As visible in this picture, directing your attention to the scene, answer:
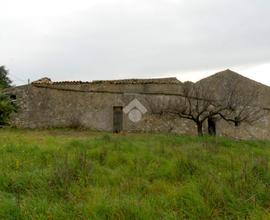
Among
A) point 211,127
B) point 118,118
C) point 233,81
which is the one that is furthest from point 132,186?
point 233,81

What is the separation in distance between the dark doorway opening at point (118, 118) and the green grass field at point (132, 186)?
783cm

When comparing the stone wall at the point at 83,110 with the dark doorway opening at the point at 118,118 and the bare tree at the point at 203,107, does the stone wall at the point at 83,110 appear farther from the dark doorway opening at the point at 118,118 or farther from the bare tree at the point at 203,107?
the bare tree at the point at 203,107

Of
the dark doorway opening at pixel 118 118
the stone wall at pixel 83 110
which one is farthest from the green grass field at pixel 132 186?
the dark doorway opening at pixel 118 118

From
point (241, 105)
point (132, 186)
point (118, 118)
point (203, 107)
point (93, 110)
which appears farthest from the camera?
point (118, 118)

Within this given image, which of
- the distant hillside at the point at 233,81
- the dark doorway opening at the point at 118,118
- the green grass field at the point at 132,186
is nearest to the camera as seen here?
the green grass field at the point at 132,186

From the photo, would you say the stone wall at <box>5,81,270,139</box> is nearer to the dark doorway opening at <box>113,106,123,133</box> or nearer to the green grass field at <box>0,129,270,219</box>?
the dark doorway opening at <box>113,106,123,133</box>

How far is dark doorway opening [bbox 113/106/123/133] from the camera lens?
16125mm

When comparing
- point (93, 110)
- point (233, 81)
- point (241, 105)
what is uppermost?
point (233, 81)

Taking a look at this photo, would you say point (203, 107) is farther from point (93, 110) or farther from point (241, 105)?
point (93, 110)

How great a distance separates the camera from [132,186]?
5656 mm

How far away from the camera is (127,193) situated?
5.36 m

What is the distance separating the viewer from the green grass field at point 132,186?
4.50 meters

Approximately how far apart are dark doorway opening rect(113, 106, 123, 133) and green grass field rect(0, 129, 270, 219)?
7.83 meters

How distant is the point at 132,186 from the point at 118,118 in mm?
10539
